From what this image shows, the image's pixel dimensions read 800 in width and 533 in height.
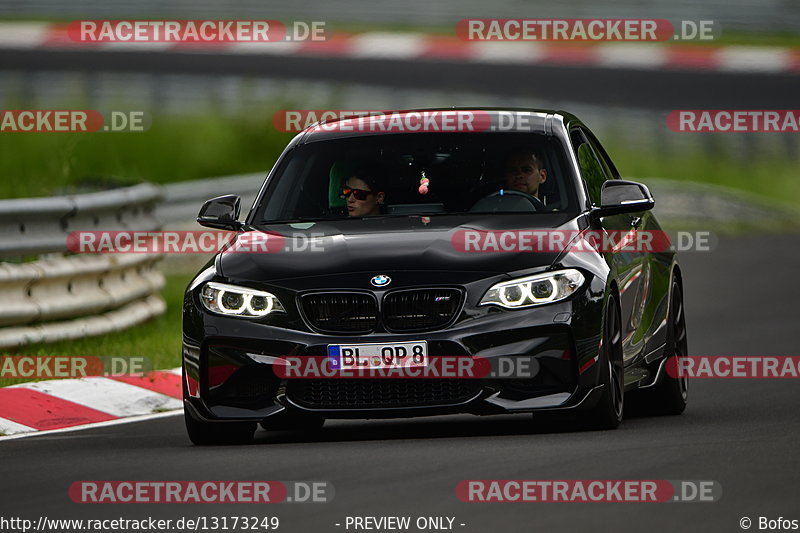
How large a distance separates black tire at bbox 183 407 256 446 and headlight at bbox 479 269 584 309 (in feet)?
4.53

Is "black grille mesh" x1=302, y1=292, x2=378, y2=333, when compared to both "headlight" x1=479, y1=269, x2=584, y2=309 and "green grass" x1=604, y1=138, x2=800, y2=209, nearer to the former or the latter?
"headlight" x1=479, y1=269, x2=584, y2=309

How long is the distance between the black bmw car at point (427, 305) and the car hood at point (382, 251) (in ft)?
0.03

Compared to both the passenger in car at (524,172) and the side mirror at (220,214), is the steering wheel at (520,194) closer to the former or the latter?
the passenger in car at (524,172)

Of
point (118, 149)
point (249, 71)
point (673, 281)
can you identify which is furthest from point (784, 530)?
point (249, 71)

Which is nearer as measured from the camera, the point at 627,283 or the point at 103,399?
the point at 627,283

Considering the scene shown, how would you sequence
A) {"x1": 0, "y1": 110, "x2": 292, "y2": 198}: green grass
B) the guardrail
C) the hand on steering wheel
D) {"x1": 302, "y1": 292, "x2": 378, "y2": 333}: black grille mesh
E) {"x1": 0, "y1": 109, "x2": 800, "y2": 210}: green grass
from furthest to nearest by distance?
{"x1": 0, "y1": 109, "x2": 800, "y2": 210}: green grass < {"x1": 0, "y1": 110, "x2": 292, "y2": 198}: green grass < the guardrail < the hand on steering wheel < {"x1": 302, "y1": 292, "x2": 378, "y2": 333}: black grille mesh

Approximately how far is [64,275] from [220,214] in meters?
3.28

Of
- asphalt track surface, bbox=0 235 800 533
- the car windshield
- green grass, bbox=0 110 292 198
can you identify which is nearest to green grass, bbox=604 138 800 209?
green grass, bbox=0 110 292 198

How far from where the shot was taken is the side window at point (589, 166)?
11.1 meters

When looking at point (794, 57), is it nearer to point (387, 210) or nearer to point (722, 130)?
point (722, 130)

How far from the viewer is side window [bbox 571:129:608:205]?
11062mm

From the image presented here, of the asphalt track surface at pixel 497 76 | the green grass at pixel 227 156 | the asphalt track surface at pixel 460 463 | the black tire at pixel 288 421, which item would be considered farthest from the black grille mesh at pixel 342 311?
the asphalt track surface at pixel 497 76

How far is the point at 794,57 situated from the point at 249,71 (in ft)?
28.1

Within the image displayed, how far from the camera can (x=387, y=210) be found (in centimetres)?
1077
